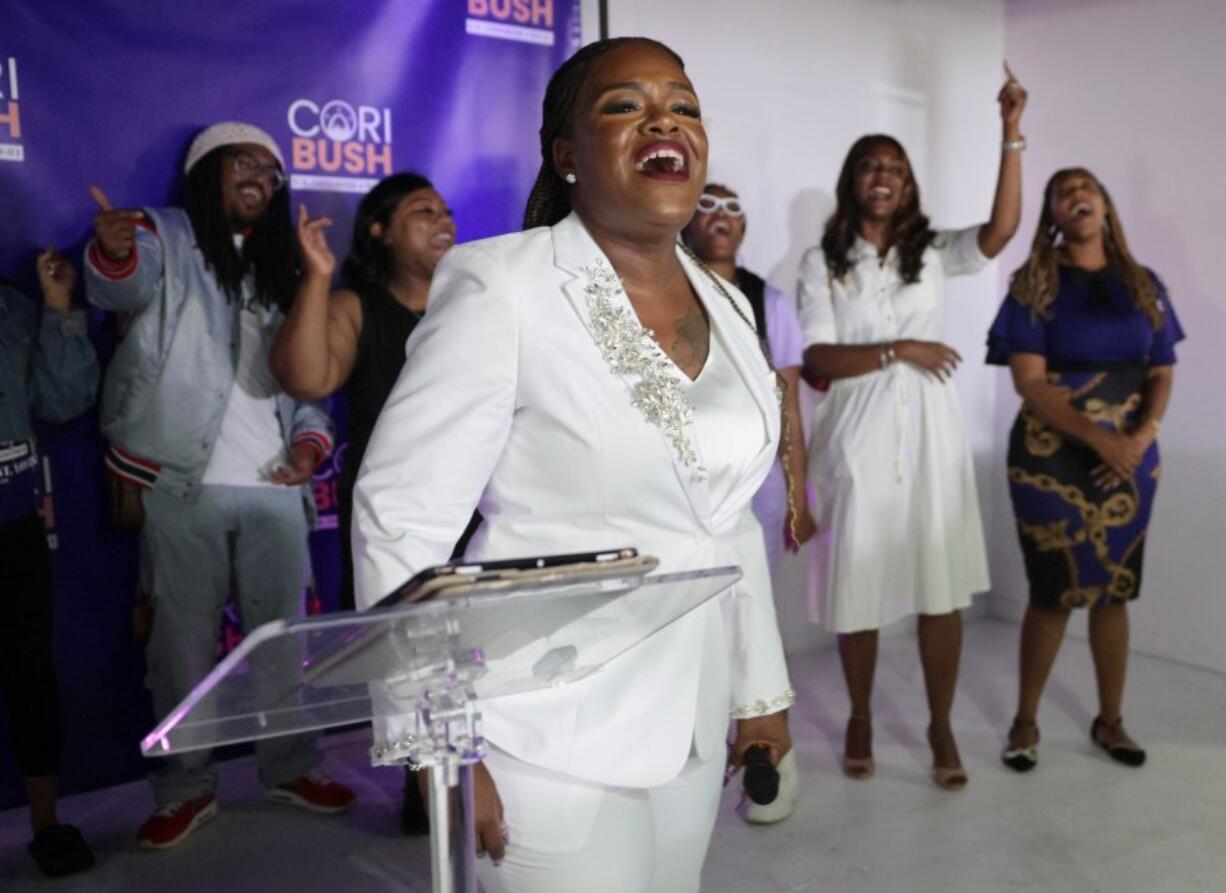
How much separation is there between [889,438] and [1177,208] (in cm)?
190

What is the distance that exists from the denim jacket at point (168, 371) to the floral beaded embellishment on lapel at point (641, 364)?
1.98 m

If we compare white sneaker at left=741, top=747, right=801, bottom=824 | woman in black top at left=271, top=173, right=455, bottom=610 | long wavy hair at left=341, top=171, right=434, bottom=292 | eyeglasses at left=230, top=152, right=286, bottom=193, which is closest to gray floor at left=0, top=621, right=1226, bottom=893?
white sneaker at left=741, top=747, right=801, bottom=824

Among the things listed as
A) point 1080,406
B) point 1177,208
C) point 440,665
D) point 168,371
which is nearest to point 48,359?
point 168,371

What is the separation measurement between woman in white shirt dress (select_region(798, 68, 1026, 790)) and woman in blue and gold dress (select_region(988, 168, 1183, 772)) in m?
0.18

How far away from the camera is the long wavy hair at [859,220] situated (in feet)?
12.0

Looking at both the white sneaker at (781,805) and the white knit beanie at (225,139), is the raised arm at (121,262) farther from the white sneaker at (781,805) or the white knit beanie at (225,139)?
the white sneaker at (781,805)

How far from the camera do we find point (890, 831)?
3266 millimetres

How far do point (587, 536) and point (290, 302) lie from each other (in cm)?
214

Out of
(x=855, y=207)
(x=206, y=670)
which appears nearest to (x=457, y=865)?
(x=206, y=670)

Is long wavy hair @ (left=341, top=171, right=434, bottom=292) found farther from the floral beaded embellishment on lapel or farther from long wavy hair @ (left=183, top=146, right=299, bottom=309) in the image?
the floral beaded embellishment on lapel

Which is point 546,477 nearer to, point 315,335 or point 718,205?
point 315,335

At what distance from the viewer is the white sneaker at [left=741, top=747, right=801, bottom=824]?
10.8 ft

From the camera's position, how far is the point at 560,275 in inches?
62.1

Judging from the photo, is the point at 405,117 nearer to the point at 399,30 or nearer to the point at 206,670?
the point at 399,30
